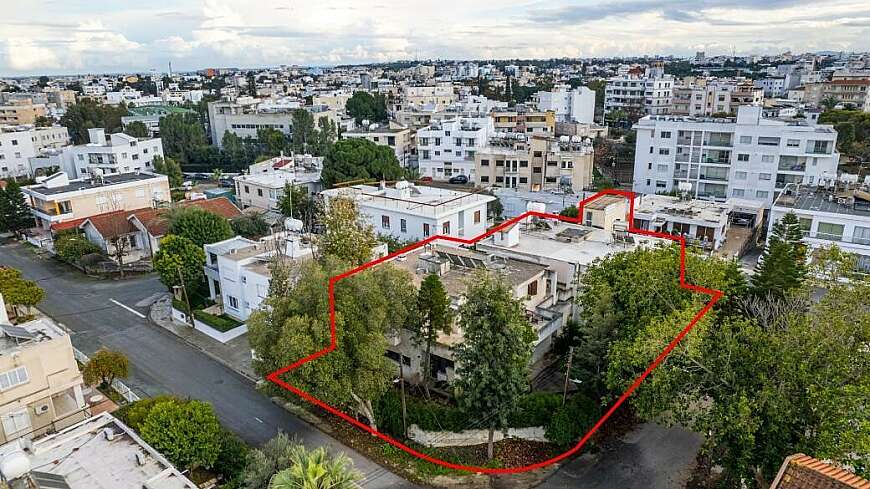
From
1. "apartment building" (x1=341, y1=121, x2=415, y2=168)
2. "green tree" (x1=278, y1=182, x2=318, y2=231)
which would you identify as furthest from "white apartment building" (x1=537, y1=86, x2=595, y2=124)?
"green tree" (x1=278, y1=182, x2=318, y2=231)

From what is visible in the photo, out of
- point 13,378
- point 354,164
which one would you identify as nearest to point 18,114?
point 354,164

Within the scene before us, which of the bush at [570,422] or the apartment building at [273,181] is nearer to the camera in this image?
the bush at [570,422]

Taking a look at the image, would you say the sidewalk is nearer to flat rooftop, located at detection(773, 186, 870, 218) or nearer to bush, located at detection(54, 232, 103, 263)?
bush, located at detection(54, 232, 103, 263)

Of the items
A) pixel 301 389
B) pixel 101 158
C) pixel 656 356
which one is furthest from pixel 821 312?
pixel 101 158

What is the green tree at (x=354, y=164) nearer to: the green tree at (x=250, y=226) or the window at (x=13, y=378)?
the green tree at (x=250, y=226)

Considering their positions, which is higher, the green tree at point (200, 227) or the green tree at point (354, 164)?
the green tree at point (354, 164)

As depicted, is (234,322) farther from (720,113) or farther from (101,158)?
(720,113)

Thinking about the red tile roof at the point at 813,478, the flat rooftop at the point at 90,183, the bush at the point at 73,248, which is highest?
the red tile roof at the point at 813,478

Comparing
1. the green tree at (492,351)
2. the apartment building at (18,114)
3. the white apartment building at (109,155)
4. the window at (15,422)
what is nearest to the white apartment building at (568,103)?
the white apartment building at (109,155)
